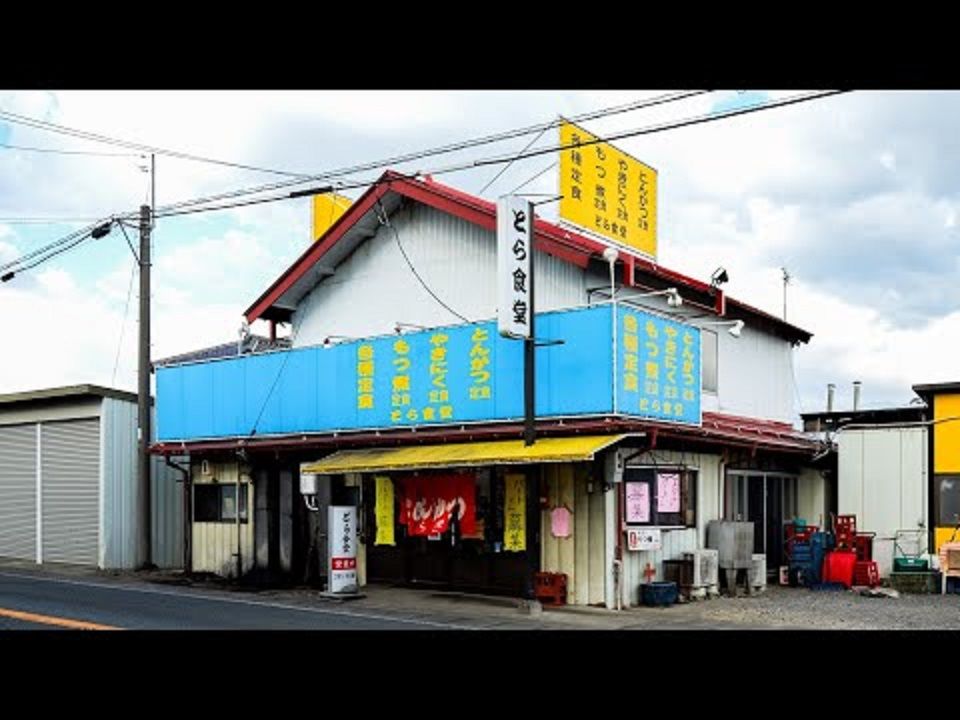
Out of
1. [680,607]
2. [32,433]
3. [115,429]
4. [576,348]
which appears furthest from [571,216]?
[32,433]

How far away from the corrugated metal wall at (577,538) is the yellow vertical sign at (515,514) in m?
0.41

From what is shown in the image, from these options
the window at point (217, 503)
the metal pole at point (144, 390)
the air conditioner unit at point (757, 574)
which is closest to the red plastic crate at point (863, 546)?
the air conditioner unit at point (757, 574)

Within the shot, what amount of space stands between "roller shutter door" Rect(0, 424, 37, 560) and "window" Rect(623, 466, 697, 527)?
17665mm

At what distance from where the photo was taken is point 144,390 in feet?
78.8

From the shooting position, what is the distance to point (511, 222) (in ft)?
53.8

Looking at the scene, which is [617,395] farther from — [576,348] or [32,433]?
[32,433]

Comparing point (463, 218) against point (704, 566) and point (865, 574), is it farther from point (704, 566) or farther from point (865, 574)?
point (865, 574)

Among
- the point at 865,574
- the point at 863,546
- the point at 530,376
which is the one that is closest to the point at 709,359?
the point at 863,546

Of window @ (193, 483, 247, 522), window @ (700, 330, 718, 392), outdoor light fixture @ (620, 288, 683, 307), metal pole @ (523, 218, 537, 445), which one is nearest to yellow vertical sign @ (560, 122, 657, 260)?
outdoor light fixture @ (620, 288, 683, 307)

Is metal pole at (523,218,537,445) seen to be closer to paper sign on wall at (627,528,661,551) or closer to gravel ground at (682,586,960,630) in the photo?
paper sign on wall at (627,528,661,551)

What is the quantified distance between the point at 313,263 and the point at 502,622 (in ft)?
34.2

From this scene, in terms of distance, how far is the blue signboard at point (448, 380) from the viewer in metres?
16.5

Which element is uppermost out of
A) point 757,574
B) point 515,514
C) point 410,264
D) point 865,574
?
point 410,264

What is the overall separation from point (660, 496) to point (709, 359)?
4318mm
